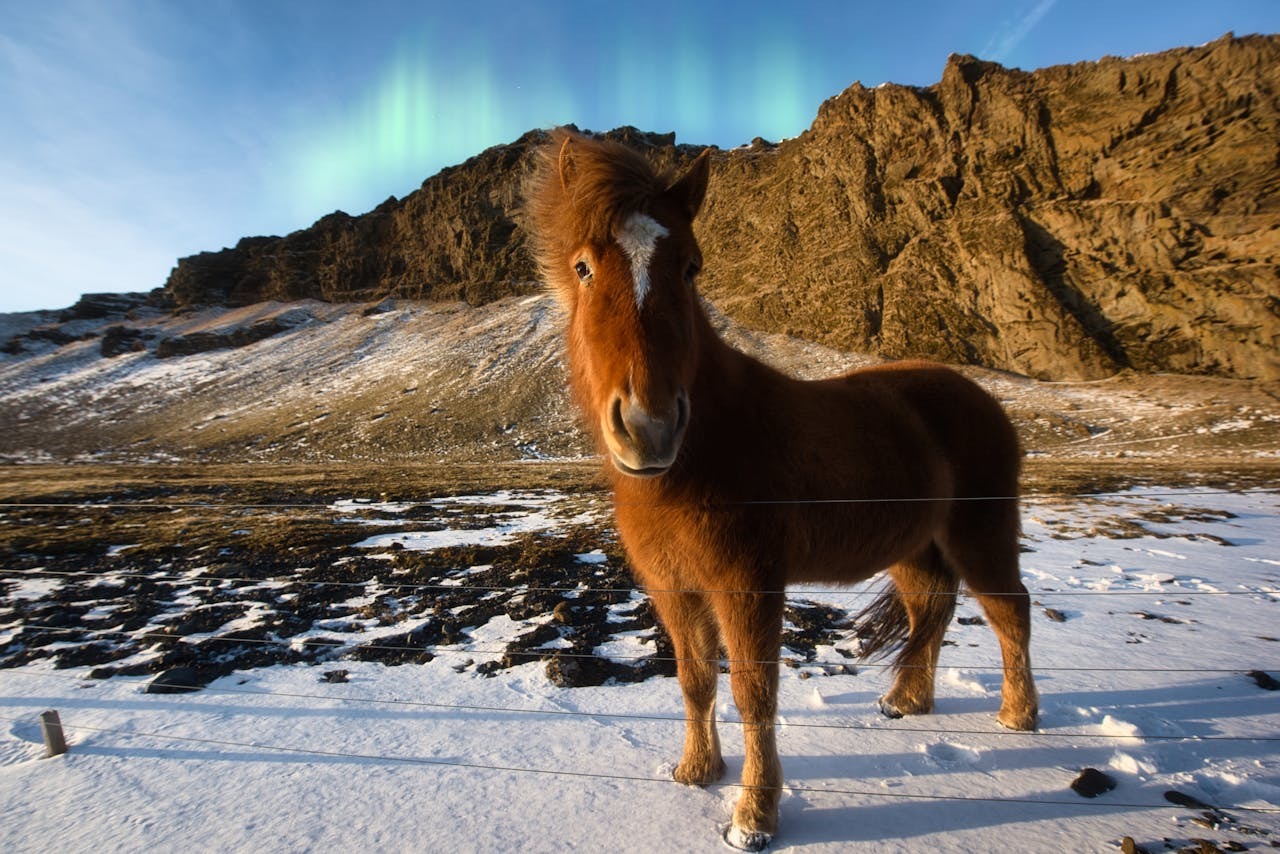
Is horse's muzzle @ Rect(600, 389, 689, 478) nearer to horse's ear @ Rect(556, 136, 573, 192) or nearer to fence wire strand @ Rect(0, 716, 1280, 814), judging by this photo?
horse's ear @ Rect(556, 136, 573, 192)

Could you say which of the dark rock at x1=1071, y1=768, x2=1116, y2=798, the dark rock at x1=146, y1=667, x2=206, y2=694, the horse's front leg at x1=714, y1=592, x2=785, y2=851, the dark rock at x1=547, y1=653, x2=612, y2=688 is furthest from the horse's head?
the dark rock at x1=146, y1=667, x2=206, y2=694

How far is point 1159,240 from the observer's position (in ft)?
141

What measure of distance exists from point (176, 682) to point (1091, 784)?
22.0ft

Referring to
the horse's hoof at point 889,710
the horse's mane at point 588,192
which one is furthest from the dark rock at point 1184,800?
the horse's mane at point 588,192

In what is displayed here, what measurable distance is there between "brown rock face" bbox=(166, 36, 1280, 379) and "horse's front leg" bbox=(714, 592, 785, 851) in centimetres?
3438

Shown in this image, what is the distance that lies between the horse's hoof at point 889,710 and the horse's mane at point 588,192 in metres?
3.94

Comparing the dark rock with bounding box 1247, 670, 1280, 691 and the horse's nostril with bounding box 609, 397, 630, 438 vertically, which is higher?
the horse's nostril with bounding box 609, 397, 630, 438

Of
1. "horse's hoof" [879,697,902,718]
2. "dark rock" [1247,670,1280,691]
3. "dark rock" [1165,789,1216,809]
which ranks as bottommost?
"dark rock" [1247,670,1280,691]

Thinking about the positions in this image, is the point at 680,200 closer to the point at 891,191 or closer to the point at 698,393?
the point at 698,393

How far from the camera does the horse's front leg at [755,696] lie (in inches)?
108

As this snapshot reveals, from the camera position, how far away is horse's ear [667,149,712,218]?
2.78 meters

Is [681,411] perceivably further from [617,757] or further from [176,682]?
[176,682]

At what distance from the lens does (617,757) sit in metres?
3.52

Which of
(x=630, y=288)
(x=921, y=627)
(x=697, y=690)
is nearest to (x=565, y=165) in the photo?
(x=630, y=288)
